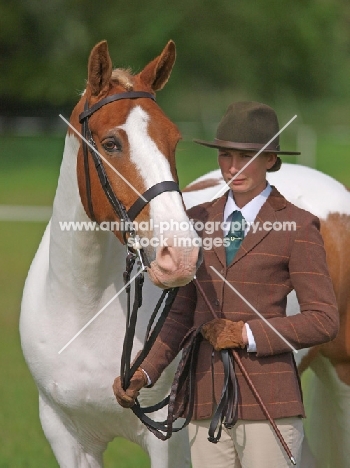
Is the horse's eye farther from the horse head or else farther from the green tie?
the green tie

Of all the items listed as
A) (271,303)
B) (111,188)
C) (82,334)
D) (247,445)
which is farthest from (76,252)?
(247,445)

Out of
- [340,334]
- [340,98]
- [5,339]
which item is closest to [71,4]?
[340,98]

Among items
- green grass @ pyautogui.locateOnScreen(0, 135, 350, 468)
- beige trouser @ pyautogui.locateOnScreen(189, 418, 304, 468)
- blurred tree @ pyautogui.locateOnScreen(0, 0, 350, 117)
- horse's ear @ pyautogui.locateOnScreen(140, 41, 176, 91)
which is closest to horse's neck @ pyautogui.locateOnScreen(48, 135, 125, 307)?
horse's ear @ pyautogui.locateOnScreen(140, 41, 176, 91)

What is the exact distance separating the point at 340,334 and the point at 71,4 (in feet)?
109

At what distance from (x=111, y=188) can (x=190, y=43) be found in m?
36.3

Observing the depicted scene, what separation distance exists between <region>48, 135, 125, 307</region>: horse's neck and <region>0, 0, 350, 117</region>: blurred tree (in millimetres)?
29071

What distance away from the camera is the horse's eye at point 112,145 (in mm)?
2983

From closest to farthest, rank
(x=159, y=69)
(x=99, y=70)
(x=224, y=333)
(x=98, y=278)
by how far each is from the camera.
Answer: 1. (x=224, y=333)
2. (x=99, y=70)
3. (x=159, y=69)
4. (x=98, y=278)

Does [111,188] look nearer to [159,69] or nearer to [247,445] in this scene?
[159,69]

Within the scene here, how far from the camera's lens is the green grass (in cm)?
520

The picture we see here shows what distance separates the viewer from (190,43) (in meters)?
38.4

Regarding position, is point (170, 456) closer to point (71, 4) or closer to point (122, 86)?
point (122, 86)

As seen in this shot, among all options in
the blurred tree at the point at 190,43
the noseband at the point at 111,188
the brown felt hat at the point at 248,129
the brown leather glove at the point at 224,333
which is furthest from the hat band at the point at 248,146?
the blurred tree at the point at 190,43

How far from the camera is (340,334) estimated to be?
14.1 feet
